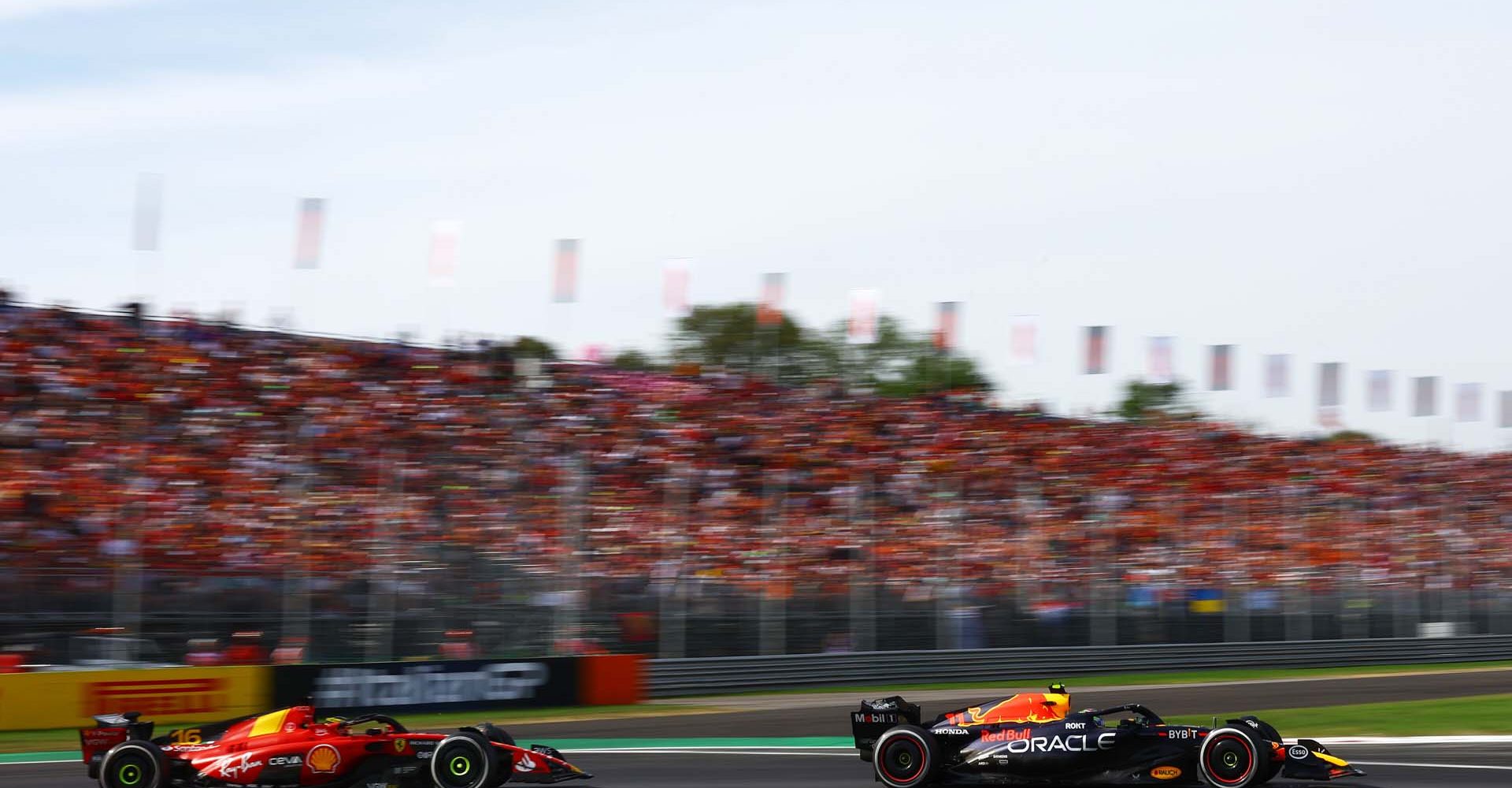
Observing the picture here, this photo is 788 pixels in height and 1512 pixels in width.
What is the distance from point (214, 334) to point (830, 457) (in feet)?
32.8

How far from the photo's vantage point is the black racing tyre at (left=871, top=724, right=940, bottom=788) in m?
11.3

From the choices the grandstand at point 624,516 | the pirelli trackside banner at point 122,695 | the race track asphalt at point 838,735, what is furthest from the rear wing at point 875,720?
the pirelli trackside banner at point 122,695

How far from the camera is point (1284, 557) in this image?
2747 centimetres

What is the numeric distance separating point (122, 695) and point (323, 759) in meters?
6.22

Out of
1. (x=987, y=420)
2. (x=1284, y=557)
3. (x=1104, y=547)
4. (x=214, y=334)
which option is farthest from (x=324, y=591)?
(x=1284, y=557)

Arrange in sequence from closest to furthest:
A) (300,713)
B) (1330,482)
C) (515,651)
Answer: (300,713) < (515,651) < (1330,482)

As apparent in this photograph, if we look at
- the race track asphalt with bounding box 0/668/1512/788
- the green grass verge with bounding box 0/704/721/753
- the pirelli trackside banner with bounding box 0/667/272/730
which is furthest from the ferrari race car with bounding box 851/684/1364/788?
the pirelli trackside banner with bounding box 0/667/272/730

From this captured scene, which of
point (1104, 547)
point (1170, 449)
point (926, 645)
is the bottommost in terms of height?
point (926, 645)

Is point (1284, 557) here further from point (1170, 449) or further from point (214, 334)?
point (214, 334)

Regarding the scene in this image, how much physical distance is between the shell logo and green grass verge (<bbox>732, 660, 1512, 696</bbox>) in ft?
33.6

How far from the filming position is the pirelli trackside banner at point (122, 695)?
610 inches

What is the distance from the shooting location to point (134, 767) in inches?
417

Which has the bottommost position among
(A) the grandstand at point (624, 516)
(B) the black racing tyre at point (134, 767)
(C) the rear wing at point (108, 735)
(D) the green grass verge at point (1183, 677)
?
(D) the green grass verge at point (1183, 677)

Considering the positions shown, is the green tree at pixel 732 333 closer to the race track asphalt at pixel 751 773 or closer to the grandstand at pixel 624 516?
the grandstand at pixel 624 516
